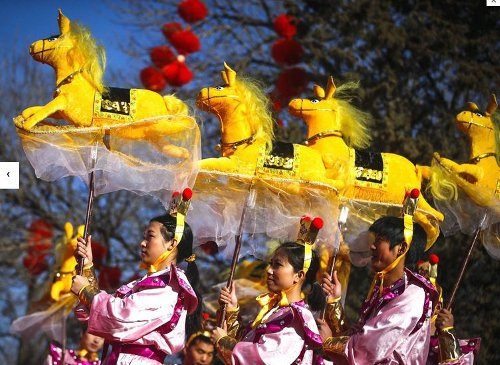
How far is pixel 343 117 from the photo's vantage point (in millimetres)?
8000

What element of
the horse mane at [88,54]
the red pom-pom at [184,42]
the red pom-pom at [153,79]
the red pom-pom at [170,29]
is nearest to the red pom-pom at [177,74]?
the red pom-pom at [153,79]

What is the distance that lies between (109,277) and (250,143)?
6.85 metres

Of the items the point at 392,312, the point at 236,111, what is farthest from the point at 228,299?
the point at 236,111

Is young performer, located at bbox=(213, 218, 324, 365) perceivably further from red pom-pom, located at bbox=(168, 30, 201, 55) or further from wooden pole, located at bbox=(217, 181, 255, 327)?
red pom-pom, located at bbox=(168, 30, 201, 55)

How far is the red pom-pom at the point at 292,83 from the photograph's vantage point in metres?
12.8

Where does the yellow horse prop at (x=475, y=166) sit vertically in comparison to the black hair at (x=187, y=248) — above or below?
above

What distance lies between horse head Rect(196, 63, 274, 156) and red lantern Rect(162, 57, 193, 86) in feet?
16.4

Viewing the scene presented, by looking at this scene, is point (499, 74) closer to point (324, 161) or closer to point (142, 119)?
point (324, 161)

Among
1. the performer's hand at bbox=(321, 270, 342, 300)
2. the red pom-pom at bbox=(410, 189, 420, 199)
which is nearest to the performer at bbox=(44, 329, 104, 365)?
the performer's hand at bbox=(321, 270, 342, 300)

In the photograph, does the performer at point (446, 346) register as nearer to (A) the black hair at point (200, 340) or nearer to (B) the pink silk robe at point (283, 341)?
(B) the pink silk robe at point (283, 341)

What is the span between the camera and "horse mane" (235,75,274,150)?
7.59 metres

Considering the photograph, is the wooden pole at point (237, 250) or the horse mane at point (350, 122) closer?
the wooden pole at point (237, 250)

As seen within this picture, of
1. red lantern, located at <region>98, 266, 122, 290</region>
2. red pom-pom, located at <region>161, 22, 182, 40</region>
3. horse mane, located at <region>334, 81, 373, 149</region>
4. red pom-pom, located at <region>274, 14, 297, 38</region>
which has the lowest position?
red lantern, located at <region>98, 266, 122, 290</region>

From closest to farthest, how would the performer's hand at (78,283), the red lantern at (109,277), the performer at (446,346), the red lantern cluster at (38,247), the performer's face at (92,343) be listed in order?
the performer's hand at (78,283)
the performer at (446,346)
the performer's face at (92,343)
the red lantern at (109,277)
the red lantern cluster at (38,247)
